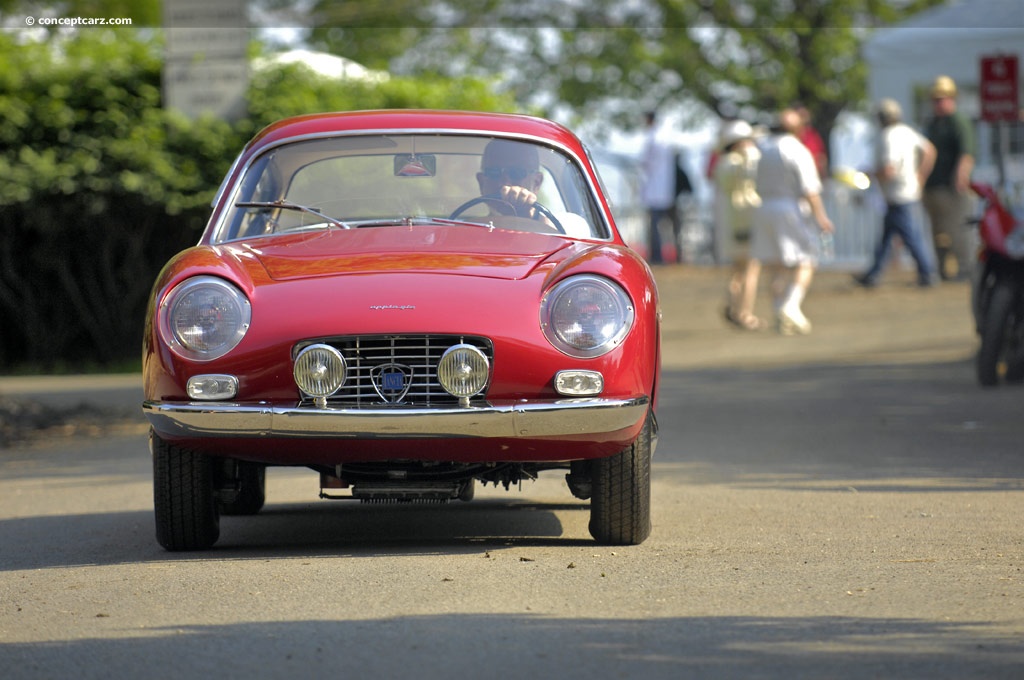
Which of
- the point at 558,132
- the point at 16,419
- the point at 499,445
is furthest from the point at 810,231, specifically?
the point at 499,445

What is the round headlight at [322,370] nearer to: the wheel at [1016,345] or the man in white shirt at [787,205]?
the wheel at [1016,345]

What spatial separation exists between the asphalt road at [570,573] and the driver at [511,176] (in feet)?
4.17

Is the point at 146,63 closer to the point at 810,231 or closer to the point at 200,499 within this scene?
the point at 810,231

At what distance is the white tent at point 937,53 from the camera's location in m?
23.0

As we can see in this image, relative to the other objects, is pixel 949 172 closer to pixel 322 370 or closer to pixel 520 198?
pixel 520 198

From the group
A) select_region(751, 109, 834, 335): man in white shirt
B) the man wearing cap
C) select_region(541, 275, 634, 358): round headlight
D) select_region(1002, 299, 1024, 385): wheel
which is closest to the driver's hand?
select_region(541, 275, 634, 358): round headlight

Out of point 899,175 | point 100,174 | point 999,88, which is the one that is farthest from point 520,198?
point 899,175

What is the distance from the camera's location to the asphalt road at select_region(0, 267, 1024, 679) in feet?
14.0

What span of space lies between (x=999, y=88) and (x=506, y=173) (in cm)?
854

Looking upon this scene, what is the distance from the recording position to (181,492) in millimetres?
5863

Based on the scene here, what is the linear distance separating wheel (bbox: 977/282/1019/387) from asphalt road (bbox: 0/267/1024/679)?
1.22 metres

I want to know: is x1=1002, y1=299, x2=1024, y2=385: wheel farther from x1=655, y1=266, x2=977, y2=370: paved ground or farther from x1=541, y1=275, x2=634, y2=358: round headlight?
x1=541, y1=275, x2=634, y2=358: round headlight

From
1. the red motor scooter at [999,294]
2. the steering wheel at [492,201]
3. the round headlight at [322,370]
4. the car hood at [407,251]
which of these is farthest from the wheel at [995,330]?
the round headlight at [322,370]

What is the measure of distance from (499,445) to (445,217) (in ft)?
4.13
